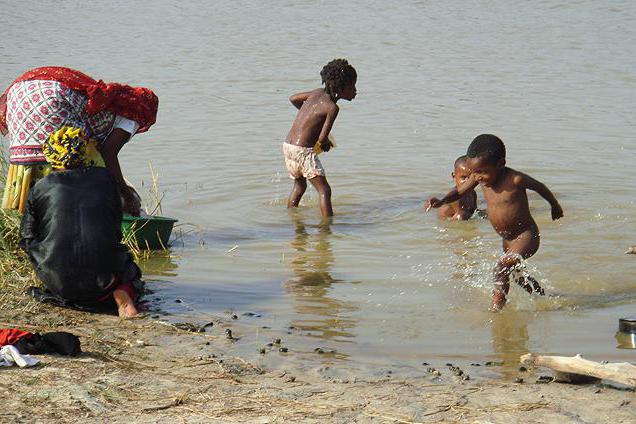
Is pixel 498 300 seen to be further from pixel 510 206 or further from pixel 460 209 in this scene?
pixel 460 209

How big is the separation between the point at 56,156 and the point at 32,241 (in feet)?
1.66

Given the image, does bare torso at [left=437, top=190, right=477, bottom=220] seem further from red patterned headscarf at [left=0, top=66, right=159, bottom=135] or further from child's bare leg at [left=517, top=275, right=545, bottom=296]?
red patterned headscarf at [left=0, top=66, right=159, bottom=135]

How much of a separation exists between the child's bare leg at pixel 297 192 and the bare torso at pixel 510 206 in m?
2.78

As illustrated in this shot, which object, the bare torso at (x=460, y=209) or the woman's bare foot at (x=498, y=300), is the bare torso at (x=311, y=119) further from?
the woman's bare foot at (x=498, y=300)

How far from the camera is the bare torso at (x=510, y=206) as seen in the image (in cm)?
676

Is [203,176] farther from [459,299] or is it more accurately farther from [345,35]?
[345,35]

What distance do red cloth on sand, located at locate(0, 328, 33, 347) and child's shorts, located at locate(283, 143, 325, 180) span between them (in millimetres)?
4149

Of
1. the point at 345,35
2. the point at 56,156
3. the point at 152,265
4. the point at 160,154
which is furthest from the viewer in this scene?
the point at 345,35

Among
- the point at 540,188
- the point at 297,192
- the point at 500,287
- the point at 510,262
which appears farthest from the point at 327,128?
the point at 500,287

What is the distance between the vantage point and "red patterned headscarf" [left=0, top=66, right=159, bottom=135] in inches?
269

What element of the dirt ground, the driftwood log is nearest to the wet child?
the dirt ground

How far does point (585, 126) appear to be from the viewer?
12328 mm

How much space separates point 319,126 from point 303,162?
0.33 m

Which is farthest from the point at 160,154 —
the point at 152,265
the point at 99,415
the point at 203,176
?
the point at 99,415
